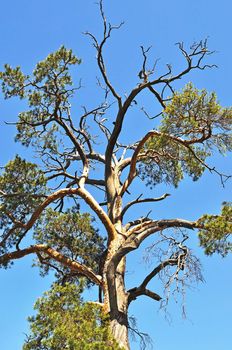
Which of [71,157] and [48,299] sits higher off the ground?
[71,157]

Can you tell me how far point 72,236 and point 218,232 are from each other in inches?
119

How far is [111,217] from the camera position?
Result: 9.77 metres

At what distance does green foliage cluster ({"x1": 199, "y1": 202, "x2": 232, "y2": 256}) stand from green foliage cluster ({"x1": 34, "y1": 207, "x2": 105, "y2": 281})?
250 centimetres

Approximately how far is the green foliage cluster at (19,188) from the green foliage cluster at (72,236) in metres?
0.82

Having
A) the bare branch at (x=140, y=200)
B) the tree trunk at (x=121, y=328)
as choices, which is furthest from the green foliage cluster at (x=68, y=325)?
the bare branch at (x=140, y=200)

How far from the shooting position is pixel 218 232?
816 centimetres

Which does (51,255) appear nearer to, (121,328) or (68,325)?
(121,328)

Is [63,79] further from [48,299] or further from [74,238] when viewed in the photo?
[48,299]

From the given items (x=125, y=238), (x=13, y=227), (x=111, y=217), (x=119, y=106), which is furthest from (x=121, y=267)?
(x=119, y=106)

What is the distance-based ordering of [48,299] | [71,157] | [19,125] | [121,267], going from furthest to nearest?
[71,157] < [19,125] < [121,267] < [48,299]

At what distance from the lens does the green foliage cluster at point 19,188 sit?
28.7 ft

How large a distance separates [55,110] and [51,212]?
1961 mm

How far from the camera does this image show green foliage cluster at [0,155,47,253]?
875 cm

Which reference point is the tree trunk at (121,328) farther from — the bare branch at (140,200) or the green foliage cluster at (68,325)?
the bare branch at (140,200)
